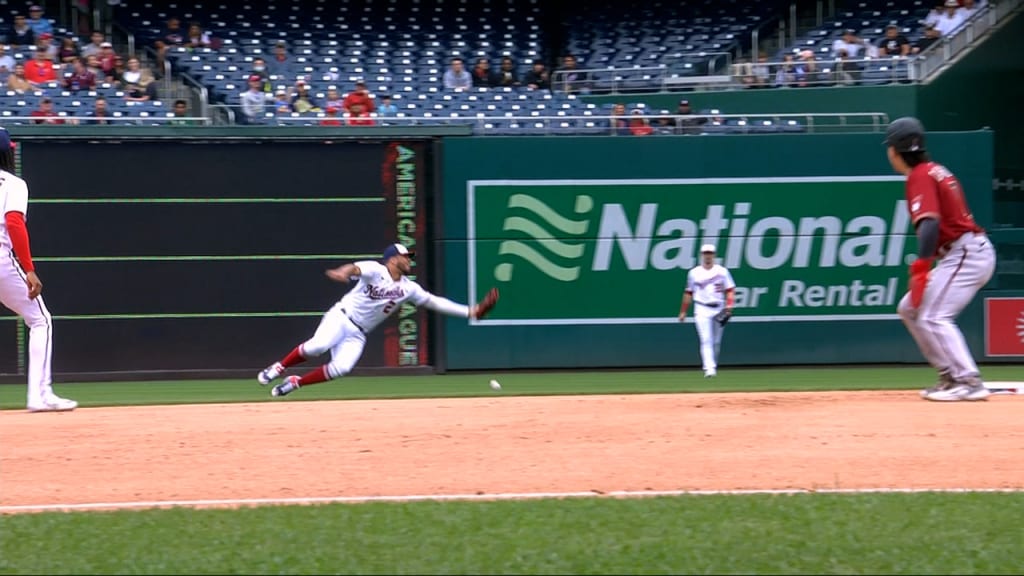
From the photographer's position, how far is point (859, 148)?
17.7 m

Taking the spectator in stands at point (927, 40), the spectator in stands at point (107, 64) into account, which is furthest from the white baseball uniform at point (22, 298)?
the spectator in stands at point (927, 40)

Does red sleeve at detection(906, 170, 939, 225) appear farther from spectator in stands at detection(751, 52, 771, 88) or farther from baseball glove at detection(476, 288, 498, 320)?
spectator in stands at detection(751, 52, 771, 88)

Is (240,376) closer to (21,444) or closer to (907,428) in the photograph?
(21,444)

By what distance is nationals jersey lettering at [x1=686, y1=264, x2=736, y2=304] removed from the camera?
53.8 feet

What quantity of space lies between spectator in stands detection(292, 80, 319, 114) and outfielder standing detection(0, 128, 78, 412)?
960cm

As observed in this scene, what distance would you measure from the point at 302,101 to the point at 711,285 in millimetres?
7245

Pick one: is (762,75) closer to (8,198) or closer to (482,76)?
(482,76)

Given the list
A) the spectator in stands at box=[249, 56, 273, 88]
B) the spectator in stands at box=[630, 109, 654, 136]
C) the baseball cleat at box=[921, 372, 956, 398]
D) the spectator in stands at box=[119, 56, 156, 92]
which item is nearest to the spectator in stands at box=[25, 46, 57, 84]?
the spectator in stands at box=[119, 56, 156, 92]

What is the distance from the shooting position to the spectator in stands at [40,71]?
20344mm

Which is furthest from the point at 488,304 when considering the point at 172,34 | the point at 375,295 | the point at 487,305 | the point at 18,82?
the point at 172,34

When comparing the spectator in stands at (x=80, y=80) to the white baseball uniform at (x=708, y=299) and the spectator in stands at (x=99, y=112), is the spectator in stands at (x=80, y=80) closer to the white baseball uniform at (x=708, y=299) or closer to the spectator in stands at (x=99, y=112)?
the spectator in stands at (x=99, y=112)

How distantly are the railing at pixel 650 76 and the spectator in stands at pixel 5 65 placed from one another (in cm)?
900

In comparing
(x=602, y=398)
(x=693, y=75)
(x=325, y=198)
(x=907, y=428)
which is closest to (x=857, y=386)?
(x=602, y=398)

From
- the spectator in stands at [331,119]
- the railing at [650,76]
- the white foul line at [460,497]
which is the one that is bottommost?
the white foul line at [460,497]
